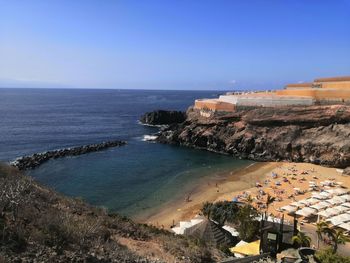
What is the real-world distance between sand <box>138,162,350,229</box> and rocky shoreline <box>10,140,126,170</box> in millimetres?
21308

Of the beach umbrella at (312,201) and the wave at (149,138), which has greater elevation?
the wave at (149,138)

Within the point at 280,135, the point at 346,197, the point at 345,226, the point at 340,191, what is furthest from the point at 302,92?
the point at 345,226

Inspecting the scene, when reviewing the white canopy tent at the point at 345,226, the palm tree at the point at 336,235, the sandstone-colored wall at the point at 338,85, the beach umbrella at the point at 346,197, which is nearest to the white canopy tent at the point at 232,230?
the palm tree at the point at 336,235

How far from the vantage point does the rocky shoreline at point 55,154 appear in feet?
142

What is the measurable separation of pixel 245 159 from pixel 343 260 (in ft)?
116

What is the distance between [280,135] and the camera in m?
50.3

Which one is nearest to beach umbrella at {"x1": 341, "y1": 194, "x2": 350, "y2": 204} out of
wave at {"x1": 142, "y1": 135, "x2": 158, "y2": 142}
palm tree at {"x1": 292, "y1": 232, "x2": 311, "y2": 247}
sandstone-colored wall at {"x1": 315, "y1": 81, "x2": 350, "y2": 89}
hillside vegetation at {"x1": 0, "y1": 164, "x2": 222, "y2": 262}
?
palm tree at {"x1": 292, "y1": 232, "x2": 311, "y2": 247}

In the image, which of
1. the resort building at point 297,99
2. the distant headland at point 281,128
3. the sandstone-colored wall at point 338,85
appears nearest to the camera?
the distant headland at point 281,128

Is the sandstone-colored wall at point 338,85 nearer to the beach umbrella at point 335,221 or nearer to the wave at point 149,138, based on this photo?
the wave at point 149,138

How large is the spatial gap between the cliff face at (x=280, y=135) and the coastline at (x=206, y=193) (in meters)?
4.38

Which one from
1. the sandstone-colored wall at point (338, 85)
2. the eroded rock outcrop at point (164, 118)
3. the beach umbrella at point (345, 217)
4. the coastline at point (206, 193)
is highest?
the sandstone-colored wall at point (338, 85)

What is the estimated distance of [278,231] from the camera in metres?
19.4

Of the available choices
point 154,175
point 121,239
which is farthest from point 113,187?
point 121,239

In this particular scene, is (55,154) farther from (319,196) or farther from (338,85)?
(338,85)
